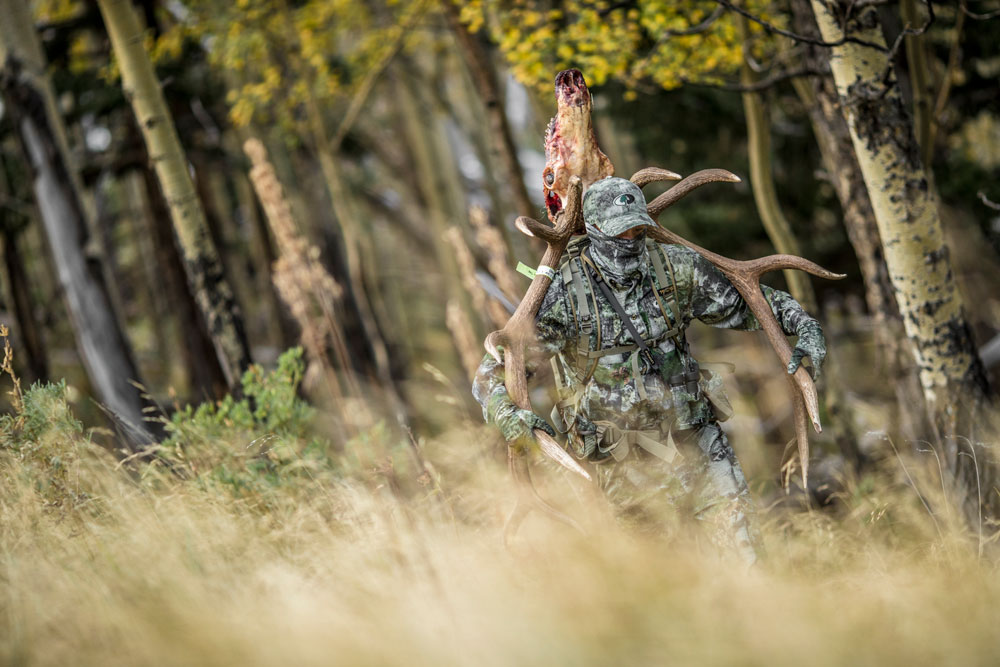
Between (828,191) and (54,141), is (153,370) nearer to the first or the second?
(54,141)

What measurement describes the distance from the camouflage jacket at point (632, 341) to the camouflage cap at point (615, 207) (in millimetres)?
267

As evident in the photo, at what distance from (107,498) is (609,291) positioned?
7.76 ft

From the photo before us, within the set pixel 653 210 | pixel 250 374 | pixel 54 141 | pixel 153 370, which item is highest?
pixel 54 141

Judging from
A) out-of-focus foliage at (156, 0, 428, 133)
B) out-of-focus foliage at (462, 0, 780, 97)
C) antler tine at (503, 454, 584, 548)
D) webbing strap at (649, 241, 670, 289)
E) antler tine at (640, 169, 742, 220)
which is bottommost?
antler tine at (503, 454, 584, 548)

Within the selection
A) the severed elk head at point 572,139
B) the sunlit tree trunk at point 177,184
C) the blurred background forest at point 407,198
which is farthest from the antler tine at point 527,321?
the sunlit tree trunk at point 177,184

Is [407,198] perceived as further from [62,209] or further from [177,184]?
[177,184]

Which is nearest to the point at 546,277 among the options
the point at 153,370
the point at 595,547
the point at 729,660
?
the point at 595,547

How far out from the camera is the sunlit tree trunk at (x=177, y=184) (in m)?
5.64

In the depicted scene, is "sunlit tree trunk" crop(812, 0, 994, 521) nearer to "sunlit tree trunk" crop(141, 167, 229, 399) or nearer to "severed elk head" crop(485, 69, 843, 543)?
"severed elk head" crop(485, 69, 843, 543)

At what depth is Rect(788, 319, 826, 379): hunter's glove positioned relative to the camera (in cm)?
313

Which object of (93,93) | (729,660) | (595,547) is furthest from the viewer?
(93,93)

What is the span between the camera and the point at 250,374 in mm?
4703

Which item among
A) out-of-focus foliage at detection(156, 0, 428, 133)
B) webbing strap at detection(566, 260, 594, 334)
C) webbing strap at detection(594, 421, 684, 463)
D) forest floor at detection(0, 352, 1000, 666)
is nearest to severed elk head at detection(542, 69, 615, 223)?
webbing strap at detection(566, 260, 594, 334)

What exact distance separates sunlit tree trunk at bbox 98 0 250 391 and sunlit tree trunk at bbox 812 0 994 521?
4277 millimetres
